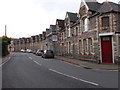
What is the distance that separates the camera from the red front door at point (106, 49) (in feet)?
58.4

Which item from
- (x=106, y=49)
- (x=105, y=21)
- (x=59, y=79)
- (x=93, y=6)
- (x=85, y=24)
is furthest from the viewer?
(x=85, y=24)

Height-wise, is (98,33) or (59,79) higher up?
(98,33)

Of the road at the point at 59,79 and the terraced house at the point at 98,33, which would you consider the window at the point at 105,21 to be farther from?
the road at the point at 59,79

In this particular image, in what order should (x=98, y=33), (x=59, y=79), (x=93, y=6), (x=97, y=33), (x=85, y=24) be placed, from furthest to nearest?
(x=85, y=24), (x=93, y=6), (x=97, y=33), (x=98, y=33), (x=59, y=79)

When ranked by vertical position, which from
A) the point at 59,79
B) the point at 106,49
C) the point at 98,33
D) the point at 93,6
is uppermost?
the point at 93,6

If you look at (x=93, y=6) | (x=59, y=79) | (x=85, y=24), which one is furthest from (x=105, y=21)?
(x=59, y=79)

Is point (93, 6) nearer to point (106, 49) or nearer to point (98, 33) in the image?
point (98, 33)

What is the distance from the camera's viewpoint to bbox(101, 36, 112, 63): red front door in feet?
58.4

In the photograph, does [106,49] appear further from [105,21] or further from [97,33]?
[105,21]

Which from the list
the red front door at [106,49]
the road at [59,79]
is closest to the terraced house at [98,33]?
the red front door at [106,49]

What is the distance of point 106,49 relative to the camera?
18062 mm

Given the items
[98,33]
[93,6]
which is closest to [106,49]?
[98,33]

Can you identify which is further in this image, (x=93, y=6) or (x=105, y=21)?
(x=93, y=6)

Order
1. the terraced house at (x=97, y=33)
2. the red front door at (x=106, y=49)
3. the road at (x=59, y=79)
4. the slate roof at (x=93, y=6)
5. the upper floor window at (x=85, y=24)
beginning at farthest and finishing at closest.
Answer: the upper floor window at (x=85, y=24) < the slate roof at (x=93, y=6) < the red front door at (x=106, y=49) < the terraced house at (x=97, y=33) < the road at (x=59, y=79)
